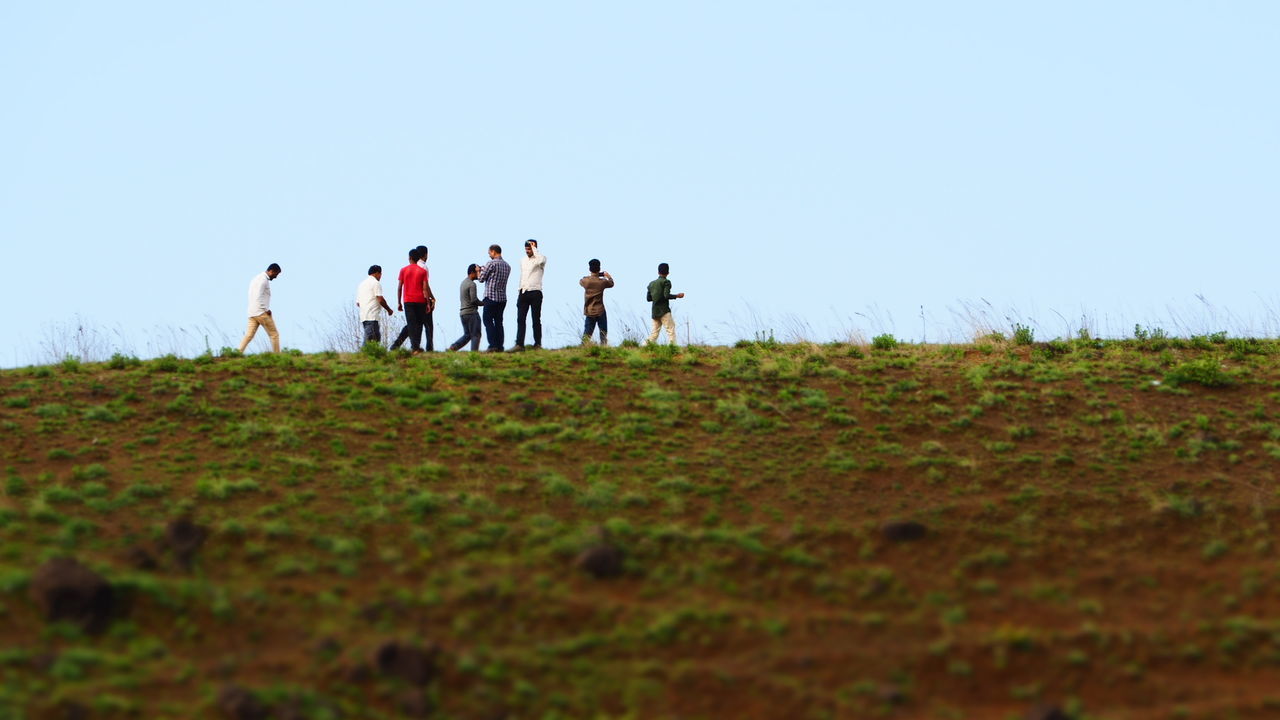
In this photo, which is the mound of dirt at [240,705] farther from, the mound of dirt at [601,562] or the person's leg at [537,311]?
the person's leg at [537,311]

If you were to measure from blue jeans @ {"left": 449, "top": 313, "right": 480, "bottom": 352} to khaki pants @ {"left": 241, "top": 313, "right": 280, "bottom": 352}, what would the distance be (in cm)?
277

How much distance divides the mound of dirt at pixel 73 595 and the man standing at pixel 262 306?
9.93 meters

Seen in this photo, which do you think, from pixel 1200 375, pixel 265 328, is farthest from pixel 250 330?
pixel 1200 375

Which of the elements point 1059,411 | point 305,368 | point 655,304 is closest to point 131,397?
point 305,368

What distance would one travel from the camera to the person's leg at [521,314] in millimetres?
21266

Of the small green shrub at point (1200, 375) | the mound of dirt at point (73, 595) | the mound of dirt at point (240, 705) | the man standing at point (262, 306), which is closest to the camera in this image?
the mound of dirt at point (240, 705)

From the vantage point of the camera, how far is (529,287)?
21.1 metres

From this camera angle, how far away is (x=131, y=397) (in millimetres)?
16734

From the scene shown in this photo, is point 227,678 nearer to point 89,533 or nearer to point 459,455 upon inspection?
point 89,533

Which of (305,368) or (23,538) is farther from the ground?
(305,368)

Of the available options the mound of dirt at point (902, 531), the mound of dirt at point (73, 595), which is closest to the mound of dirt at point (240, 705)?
the mound of dirt at point (73, 595)

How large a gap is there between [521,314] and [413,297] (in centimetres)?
175

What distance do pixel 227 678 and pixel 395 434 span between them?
19.1 feet

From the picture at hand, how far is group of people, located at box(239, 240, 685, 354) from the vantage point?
67.9 ft
